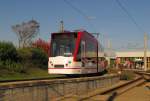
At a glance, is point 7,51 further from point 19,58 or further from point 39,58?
point 39,58

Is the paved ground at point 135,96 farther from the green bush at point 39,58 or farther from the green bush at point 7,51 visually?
the green bush at point 39,58

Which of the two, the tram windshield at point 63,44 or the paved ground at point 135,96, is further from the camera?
the tram windshield at point 63,44

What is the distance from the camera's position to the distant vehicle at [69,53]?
2295 centimetres

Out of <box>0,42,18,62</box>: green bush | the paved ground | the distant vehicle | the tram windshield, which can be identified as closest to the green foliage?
<box>0,42,18,62</box>: green bush

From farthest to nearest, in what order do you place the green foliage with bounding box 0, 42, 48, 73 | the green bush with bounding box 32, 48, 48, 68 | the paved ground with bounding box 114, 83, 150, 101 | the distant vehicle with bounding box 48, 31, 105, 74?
1. the green bush with bounding box 32, 48, 48, 68
2. the green foliage with bounding box 0, 42, 48, 73
3. the distant vehicle with bounding box 48, 31, 105, 74
4. the paved ground with bounding box 114, 83, 150, 101

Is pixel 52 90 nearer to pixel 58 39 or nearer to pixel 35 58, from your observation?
pixel 58 39

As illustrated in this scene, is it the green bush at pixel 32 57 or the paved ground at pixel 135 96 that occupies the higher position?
the green bush at pixel 32 57

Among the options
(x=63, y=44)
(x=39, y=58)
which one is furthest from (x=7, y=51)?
(x=63, y=44)

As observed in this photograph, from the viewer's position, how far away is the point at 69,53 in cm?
2323

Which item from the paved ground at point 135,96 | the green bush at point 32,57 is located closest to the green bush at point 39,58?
the green bush at point 32,57

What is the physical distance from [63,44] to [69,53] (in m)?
0.93

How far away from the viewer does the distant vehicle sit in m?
23.0

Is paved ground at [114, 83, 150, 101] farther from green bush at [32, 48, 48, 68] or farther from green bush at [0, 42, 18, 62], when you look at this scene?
green bush at [32, 48, 48, 68]

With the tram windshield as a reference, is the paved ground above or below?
below
